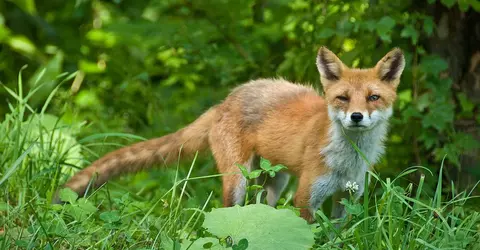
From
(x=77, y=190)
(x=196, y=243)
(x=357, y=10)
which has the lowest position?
(x=77, y=190)

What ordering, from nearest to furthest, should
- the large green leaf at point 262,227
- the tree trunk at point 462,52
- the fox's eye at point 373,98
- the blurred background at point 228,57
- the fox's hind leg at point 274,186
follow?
1. the large green leaf at point 262,227
2. the fox's eye at point 373,98
3. the fox's hind leg at point 274,186
4. the blurred background at point 228,57
5. the tree trunk at point 462,52

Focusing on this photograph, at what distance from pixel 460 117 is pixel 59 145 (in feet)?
11.8

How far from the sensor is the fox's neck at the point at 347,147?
18.9ft

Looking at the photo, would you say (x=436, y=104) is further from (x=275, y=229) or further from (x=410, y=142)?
(x=275, y=229)

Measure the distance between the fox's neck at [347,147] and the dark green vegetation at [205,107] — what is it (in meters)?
0.32

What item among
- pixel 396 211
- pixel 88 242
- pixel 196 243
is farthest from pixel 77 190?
pixel 396 211

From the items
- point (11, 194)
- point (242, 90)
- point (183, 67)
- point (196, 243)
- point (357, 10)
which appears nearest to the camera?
point (196, 243)

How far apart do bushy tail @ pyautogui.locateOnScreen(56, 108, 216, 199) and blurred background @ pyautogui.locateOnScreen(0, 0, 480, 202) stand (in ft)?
1.22

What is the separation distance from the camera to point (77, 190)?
6.19 m

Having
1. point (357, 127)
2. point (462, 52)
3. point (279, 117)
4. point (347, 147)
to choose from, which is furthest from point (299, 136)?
point (462, 52)

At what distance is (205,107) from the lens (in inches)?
335

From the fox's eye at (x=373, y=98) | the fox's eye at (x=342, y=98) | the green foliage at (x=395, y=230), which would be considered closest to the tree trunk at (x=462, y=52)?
the fox's eye at (x=373, y=98)

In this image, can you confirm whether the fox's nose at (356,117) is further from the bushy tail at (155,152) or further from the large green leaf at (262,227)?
the bushy tail at (155,152)

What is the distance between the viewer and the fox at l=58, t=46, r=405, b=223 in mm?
5680
